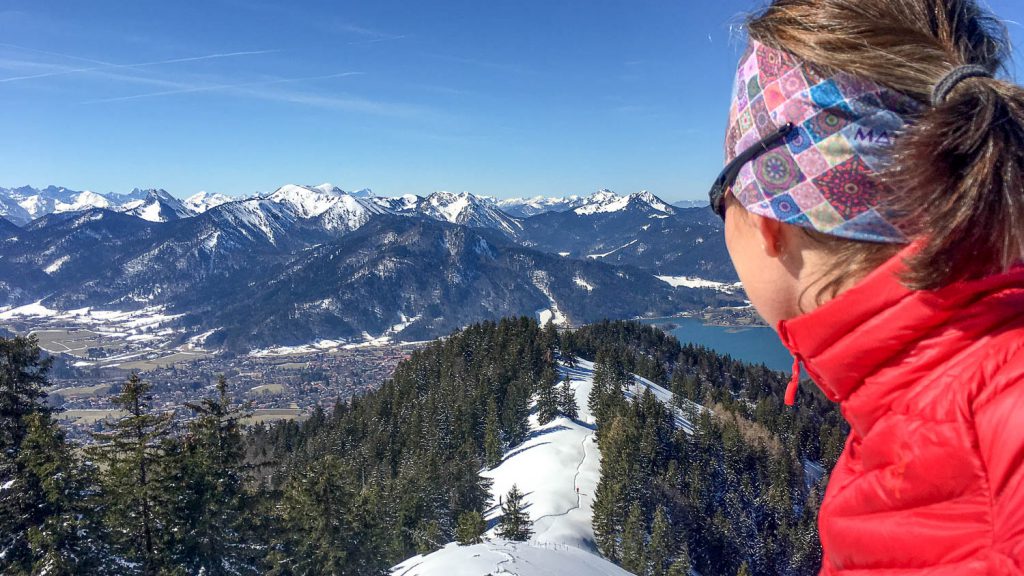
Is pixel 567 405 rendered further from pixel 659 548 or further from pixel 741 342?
pixel 741 342

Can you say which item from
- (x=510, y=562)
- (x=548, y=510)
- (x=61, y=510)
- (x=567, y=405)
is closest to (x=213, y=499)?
(x=61, y=510)

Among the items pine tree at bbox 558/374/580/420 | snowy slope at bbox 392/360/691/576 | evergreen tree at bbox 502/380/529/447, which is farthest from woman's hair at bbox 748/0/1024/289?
pine tree at bbox 558/374/580/420

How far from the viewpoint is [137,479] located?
12609 mm

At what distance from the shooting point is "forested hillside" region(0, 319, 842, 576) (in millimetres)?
11961

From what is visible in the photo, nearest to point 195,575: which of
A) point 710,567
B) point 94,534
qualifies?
point 94,534

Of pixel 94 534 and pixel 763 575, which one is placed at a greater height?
pixel 94 534

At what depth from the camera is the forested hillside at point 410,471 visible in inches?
471

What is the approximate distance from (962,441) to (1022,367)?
6.6 inches

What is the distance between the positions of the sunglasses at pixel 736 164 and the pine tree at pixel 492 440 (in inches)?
1592

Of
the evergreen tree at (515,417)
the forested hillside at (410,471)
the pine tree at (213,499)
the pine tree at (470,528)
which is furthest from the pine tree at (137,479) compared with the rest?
the evergreen tree at (515,417)

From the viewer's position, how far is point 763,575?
3362 centimetres

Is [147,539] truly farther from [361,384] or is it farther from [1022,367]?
[361,384]

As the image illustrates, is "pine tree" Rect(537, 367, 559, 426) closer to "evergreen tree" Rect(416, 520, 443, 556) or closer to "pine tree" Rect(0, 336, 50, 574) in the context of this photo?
"evergreen tree" Rect(416, 520, 443, 556)

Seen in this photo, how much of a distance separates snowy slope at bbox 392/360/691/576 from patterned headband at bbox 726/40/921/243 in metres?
15.1
